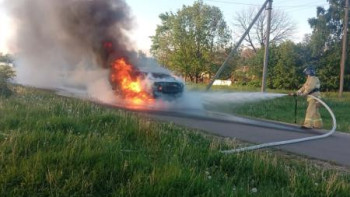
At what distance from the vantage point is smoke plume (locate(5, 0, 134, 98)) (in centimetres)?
1898

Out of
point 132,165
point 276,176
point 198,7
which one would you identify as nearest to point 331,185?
point 276,176

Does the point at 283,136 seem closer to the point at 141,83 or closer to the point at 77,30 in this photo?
the point at 141,83

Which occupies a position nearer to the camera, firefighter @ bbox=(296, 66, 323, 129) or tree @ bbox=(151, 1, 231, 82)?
firefighter @ bbox=(296, 66, 323, 129)

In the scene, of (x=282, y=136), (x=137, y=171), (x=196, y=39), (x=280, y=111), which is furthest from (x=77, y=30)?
(x=196, y=39)

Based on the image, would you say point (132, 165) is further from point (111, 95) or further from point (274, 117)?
point (111, 95)

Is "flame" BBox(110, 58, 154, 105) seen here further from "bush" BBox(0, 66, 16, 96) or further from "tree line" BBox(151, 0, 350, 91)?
"tree line" BBox(151, 0, 350, 91)

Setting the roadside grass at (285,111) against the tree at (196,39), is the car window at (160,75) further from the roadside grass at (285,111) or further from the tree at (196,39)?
the tree at (196,39)

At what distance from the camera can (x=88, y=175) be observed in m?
4.18

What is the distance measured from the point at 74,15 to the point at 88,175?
16.6 metres

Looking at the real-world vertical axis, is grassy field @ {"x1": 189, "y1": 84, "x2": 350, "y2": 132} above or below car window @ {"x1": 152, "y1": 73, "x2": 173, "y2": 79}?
below

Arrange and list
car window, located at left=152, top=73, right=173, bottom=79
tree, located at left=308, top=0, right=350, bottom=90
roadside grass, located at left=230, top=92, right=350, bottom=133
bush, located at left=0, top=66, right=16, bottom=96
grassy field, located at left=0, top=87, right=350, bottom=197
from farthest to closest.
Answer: tree, located at left=308, top=0, right=350, bottom=90, car window, located at left=152, top=73, right=173, bottom=79, bush, located at left=0, top=66, right=16, bottom=96, roadside grass, located at left=230, top=92, right=350, bottom=133, grassy field, located at left=0, top=87, right=350, bottom=197

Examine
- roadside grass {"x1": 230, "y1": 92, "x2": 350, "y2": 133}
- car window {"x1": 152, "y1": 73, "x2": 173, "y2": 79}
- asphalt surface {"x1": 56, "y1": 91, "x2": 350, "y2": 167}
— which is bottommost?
asphalt surface {"x1": 56, "y1": 91, "x2": 350, "y2": 167}

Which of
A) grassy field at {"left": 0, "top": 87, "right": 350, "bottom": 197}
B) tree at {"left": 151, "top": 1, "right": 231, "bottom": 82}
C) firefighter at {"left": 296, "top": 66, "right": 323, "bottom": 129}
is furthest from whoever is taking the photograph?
tree at {"left": 151, "top": 1, "right": 231, "bottom": 82}

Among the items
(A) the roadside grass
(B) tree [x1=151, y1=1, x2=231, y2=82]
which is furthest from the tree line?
(A) the roadside grass
